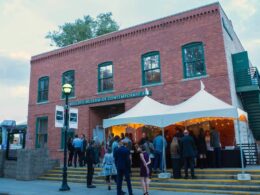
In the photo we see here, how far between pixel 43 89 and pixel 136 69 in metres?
8.88

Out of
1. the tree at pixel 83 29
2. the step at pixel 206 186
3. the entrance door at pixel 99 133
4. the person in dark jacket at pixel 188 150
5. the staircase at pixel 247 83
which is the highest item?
the tree at pixel 83 29

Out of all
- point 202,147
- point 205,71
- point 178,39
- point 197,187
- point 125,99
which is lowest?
point 197,187

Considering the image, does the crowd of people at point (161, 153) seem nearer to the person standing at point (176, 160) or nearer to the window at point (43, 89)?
the person standing at point (176, 160)

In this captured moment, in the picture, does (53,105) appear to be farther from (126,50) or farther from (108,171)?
(108,171)

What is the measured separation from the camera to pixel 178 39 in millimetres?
15766

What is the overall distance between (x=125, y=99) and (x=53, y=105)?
6.51 meters

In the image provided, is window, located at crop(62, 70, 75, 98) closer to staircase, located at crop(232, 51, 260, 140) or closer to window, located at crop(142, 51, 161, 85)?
window, located at crop(142, 51, 161, 85)

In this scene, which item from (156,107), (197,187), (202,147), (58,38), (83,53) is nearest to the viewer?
(197,187)

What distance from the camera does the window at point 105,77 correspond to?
17925mm

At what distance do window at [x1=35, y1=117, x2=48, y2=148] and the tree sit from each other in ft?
45.4

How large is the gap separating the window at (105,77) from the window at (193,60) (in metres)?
5.24

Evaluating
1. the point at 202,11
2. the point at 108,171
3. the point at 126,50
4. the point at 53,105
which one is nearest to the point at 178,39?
the point at 202,11

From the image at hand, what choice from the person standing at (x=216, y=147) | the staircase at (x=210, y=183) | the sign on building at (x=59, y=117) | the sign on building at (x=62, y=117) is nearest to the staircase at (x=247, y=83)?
the person standing at (x=216, y=147)

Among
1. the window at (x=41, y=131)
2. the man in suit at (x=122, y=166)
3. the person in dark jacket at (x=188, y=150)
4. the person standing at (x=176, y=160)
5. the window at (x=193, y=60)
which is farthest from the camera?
the window at (x=41, y=131)
